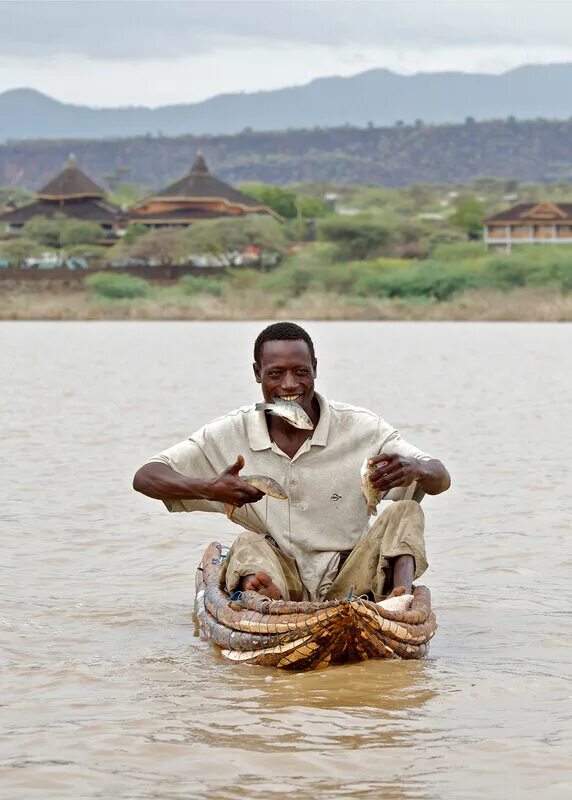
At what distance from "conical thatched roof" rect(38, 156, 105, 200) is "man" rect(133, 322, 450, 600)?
95.1 meters

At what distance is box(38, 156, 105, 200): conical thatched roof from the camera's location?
330 ft

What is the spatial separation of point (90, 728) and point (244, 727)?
19.3 inches

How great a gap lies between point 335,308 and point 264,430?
59.6 m

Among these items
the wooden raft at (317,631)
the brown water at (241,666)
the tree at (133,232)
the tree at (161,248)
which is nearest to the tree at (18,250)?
the tree at (133,232)

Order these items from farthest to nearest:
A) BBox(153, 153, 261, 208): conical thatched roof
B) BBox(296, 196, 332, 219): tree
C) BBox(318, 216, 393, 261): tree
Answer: BBox(296, 196, 332, 219): tree < BBox(153, 153, 261, 208): conical thatched roof < BBox(318, 216, 393, 261): tree

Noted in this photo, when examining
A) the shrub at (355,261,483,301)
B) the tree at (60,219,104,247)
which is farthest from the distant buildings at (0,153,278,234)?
the shrub at (355,261,483,301)

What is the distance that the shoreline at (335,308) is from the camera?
63.7m

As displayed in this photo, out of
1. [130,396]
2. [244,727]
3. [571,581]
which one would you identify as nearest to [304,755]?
[244,727]

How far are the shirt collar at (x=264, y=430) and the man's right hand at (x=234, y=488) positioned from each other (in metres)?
0.41

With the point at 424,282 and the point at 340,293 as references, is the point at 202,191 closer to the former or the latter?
the point at 340,293

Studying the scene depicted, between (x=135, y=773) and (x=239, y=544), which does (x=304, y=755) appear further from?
(x=239, y=544)

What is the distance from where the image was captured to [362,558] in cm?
616

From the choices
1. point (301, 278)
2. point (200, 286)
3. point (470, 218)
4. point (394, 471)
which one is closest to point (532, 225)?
point (470, 218)

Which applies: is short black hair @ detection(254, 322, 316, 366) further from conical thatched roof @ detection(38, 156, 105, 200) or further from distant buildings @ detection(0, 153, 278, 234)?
conical thatched roof @ detection(38, 156, 105, 200)
